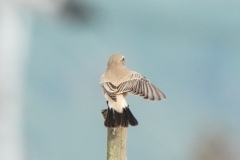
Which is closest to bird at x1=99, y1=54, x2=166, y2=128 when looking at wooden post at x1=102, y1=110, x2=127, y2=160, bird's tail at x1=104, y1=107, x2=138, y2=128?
bird's tail at x1=104, y1=107, x2=138, y2=128

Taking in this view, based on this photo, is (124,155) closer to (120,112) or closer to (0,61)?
(120,112)

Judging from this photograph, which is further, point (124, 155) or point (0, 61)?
point (0, 61)

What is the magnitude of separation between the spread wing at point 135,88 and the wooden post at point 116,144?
0.33m

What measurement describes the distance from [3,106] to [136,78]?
2.28m

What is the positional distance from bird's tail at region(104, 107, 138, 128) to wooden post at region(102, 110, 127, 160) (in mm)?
32

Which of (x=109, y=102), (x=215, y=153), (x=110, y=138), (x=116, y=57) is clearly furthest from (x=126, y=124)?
(x=215, y=153)

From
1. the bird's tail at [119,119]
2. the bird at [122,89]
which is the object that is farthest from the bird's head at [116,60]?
the bird's tail at [119,119]

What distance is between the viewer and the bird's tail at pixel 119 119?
1.53m

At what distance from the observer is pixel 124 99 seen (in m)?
1.88

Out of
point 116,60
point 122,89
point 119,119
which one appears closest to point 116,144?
point 119,119

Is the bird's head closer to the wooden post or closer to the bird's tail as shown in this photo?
the bird's tail

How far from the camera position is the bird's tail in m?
1.53

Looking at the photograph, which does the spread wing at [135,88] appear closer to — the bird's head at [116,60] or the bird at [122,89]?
the bird at [122,89]

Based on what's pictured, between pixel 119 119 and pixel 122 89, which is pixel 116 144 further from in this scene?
pixel 122 89
